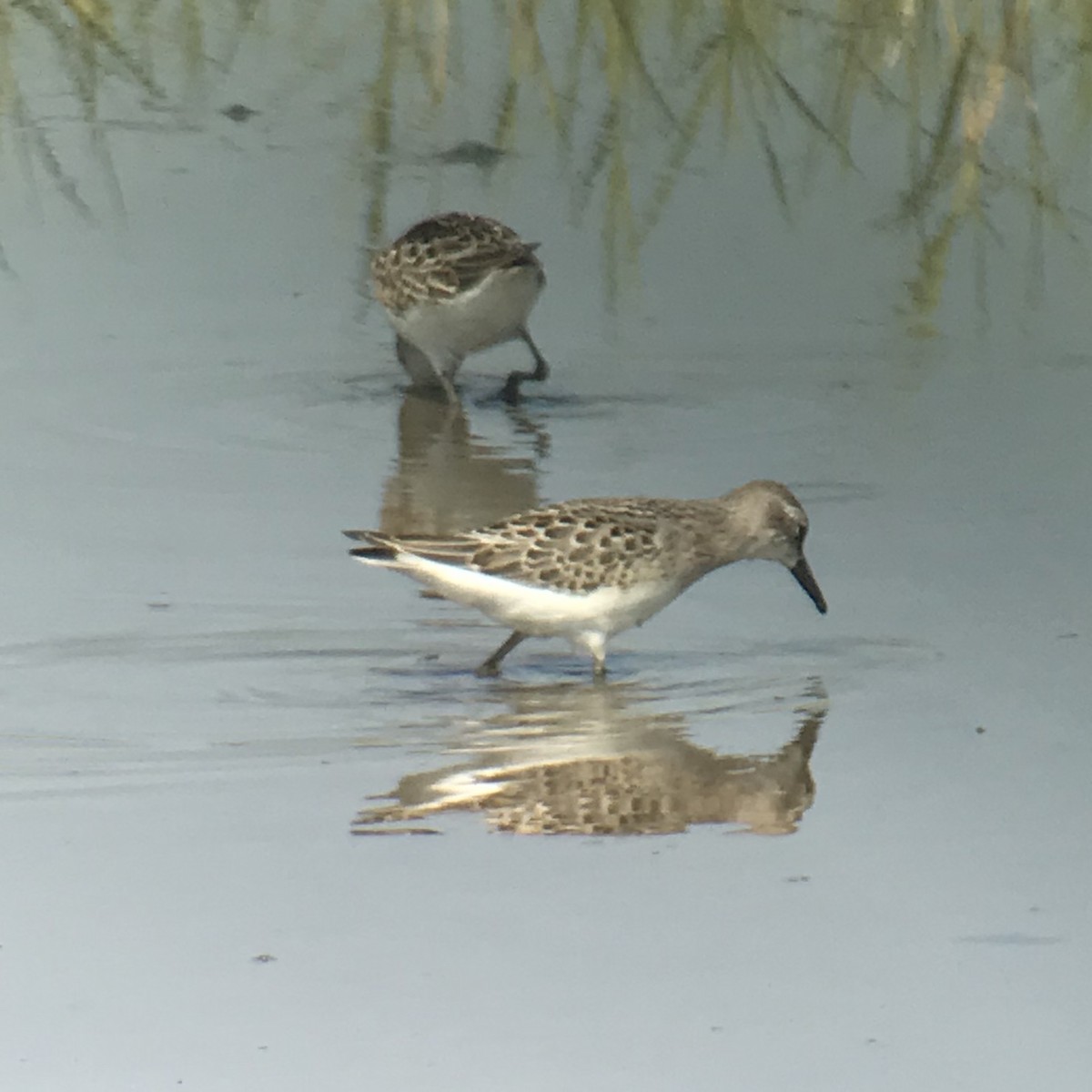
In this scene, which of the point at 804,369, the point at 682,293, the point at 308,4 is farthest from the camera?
the point at 308,4

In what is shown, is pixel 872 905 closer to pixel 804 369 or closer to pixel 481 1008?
pixel 481 1008

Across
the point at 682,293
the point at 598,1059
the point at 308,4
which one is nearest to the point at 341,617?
the point at 598,1059

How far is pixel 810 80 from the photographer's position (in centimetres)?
1289

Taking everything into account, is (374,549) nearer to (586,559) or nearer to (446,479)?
(586,559)

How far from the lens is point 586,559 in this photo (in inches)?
289

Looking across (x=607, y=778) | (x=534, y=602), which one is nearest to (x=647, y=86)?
(x=534, y=602)

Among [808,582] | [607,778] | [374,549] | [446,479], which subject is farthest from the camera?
[446,479]

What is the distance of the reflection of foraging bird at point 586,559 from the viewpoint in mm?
7227

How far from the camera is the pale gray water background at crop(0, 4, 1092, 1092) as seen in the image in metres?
4.96

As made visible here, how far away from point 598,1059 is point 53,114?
8587 mm

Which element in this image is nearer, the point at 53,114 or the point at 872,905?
the point at 872,905

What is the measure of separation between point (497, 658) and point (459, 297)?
3521 mm

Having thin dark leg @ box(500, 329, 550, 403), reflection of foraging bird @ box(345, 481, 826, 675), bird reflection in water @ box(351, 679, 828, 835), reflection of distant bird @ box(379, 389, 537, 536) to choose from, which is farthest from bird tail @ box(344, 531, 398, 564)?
thin dark leg @ box(500, 329, 550, 403)

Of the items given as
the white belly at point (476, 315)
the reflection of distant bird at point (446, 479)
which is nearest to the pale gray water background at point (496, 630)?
the reflection of distant bird at point (446, 479)
